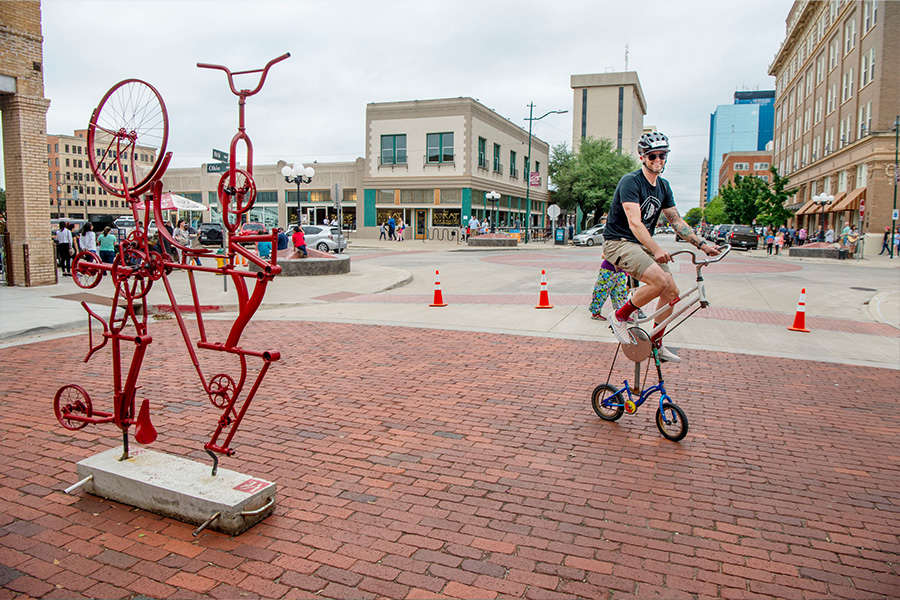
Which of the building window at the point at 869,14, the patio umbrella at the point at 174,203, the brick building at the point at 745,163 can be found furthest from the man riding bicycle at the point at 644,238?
the brick building at the point at 745,163

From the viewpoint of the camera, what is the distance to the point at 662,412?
16.5ft

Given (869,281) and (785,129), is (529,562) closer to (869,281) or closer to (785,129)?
(869,281)

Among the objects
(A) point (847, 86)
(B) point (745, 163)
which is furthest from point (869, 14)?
(B) point (745, 163)

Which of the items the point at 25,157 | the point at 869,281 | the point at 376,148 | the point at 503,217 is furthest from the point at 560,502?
the point at 503,217

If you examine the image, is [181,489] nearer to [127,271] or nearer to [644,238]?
[127,271]

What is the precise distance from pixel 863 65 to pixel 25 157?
162 ft

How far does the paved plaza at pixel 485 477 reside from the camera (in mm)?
3043

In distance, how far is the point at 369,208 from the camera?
49.8m

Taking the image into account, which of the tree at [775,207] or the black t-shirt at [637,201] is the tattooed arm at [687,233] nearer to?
the black t-shirt at [637,201]

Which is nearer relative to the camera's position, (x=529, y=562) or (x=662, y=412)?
(x=529, y=562)

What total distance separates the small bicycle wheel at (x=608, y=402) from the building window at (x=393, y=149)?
44965mm

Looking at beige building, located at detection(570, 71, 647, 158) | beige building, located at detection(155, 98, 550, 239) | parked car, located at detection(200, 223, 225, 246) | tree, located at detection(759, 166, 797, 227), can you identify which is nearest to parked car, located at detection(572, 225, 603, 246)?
beige building, located at detection(155, 98, 550, 239)

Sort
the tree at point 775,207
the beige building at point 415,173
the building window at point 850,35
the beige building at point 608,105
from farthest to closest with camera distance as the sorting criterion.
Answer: the beige building at point 608,105
the beige building at point 415,173
the tree at point 775,207
the building window at point 850,35

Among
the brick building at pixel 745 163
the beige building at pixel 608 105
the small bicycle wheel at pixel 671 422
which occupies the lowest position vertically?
the small bicycle wheel at pixel 671 422
